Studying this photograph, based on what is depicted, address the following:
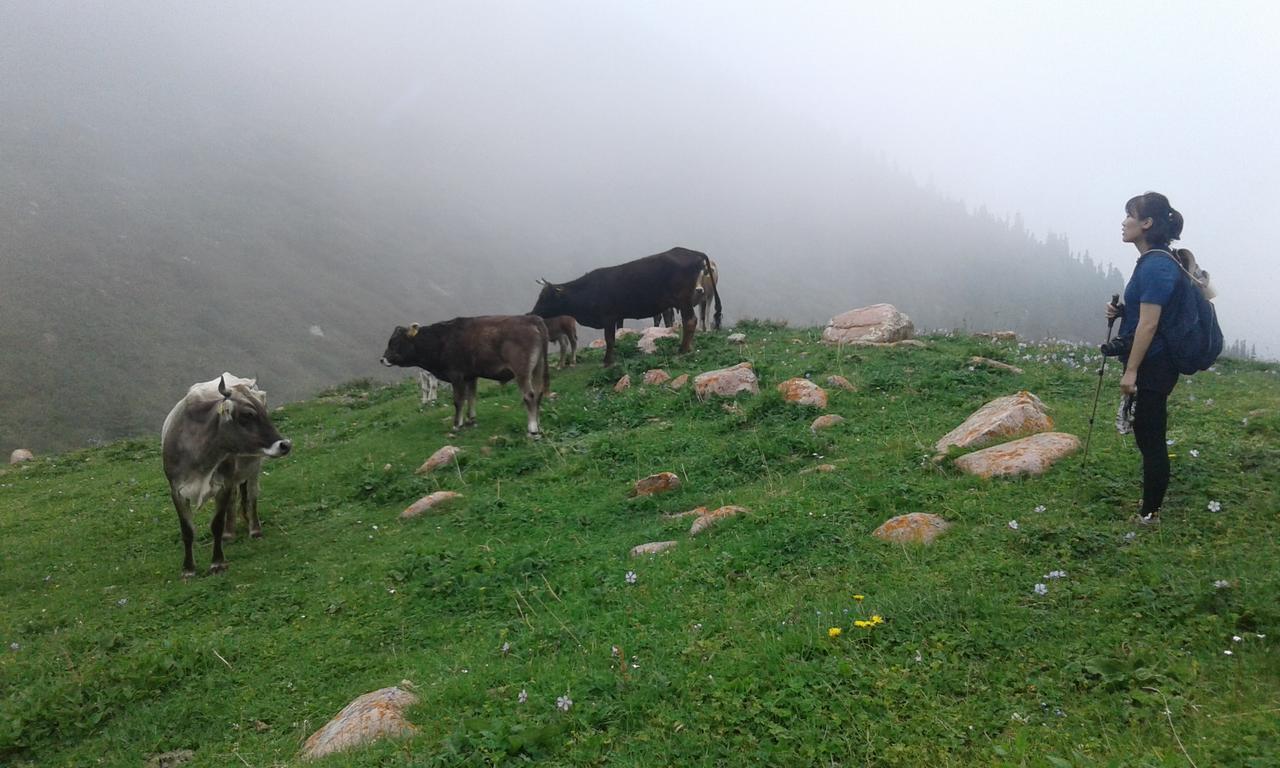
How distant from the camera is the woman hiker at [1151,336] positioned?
575cm

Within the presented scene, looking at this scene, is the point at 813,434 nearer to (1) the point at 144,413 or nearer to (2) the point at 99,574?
(2) the point at 99,574

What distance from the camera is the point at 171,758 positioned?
5637 mm

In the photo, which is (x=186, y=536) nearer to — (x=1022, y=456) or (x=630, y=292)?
(x=1022, y=456)

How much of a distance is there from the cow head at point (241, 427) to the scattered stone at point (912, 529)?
7.49 metres

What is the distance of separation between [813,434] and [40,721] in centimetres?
877

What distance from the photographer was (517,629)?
6.49 metres

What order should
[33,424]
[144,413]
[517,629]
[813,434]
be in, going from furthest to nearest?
[144,413]
[33,424]
[813,434]
[517,629]

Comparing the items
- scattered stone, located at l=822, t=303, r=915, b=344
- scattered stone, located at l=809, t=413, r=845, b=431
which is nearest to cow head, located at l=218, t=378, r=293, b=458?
scattered stone, located at l=809, t=413, r=845, b=431

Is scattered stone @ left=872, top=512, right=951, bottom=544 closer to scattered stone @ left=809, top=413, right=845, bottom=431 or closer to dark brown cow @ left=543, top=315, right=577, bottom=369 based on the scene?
scattered stone @ left=809, top=413, right=845, bottom=431

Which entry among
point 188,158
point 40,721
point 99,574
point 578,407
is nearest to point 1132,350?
point 40,721

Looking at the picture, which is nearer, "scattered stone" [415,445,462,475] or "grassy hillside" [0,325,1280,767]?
"grassy hillside" [0,325,1280,767]

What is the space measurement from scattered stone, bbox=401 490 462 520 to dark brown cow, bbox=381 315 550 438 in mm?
3275

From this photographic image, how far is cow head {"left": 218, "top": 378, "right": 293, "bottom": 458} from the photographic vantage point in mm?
9750

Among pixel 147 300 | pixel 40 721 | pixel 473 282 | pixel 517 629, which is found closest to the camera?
pixel 40 721
